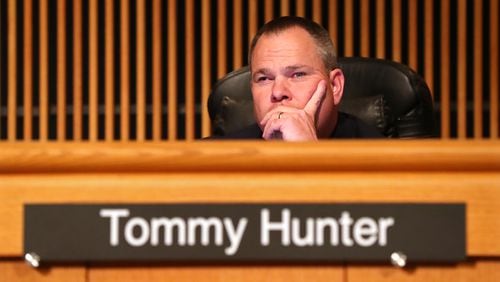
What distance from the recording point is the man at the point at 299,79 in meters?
2.44

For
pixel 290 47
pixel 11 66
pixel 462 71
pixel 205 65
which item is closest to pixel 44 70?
pixel 11 66

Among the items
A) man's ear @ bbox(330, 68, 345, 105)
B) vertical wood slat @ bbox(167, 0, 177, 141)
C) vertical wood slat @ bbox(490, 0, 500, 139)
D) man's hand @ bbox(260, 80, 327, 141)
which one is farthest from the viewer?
vertical wood slat @ bbox(167, 0, 177, 141)

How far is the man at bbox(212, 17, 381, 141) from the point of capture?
95.9 inches

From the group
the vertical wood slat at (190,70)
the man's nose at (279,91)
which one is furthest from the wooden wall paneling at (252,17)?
the man's nose at (279,91)

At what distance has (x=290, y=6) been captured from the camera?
4.65 meters

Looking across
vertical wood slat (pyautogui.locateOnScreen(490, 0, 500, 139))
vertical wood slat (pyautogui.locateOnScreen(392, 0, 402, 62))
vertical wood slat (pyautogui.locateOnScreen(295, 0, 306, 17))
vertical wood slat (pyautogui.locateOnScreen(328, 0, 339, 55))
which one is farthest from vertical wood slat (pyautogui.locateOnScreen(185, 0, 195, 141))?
vertical wood slat (pyautogui.locateOnScreen(490, 0, 500, 139))

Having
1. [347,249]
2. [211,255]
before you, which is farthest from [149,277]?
[347,249]

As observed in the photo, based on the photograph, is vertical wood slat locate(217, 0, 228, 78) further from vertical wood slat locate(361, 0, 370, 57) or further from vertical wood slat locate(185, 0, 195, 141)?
vertical wood slat locate(361, 0, 370, 57)

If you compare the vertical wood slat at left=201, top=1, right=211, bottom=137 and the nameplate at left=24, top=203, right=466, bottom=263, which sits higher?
the vertical wood slat at left=201, top=1, right=211, bottom=137

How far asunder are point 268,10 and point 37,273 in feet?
11.9

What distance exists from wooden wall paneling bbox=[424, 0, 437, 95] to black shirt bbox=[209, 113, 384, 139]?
198cm

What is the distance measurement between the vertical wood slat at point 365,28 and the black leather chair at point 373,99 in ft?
5.89

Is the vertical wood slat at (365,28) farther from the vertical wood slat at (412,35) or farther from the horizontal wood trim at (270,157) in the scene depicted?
the horizontal wood trim at (270,157)

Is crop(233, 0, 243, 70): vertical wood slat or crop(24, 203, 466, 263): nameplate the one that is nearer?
crop(24, 203, 466, 263): nameplate
